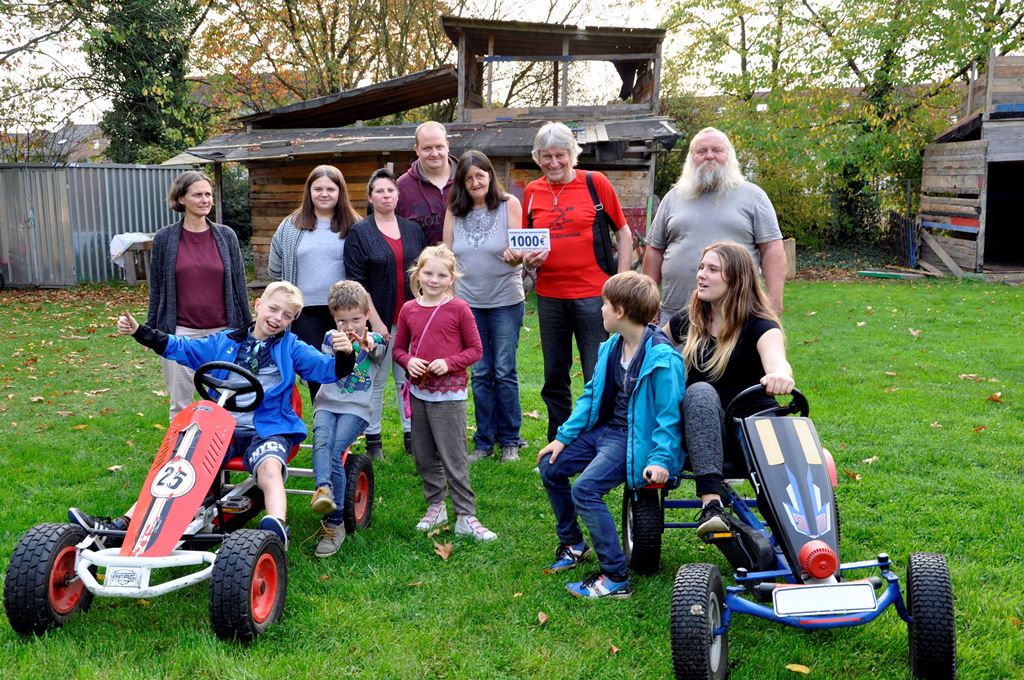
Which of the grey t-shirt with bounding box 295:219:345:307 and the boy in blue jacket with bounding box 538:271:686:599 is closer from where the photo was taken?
the boy in blue jacket with bounding box 538:271:686:599

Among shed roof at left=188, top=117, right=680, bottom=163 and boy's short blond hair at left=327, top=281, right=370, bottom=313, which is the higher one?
shed roof at left=188, top=117, right=680, bottom=163

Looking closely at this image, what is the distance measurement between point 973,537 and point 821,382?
3.66m

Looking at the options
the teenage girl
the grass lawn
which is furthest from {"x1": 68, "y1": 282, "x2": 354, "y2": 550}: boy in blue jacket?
the grass lawn

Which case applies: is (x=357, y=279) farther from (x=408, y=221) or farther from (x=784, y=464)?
(x=784, y=464)

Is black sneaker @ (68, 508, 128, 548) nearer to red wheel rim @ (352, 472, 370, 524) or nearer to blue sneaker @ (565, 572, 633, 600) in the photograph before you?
red wheel rim @ (352, 472, 370, 524)

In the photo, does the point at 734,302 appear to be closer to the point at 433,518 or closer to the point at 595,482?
the point at 595,482

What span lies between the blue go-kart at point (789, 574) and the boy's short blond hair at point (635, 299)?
553mm

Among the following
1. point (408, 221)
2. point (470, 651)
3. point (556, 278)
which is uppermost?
point (408, 221)

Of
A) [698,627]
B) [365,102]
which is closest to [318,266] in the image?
[698,627]

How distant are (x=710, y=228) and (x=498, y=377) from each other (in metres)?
1.80

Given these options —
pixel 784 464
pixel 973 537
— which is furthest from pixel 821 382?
pixel 784 464

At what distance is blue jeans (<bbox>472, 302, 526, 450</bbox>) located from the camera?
216 inches

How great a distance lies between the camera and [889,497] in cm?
479

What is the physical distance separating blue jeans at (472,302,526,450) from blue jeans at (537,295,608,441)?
0.21m
